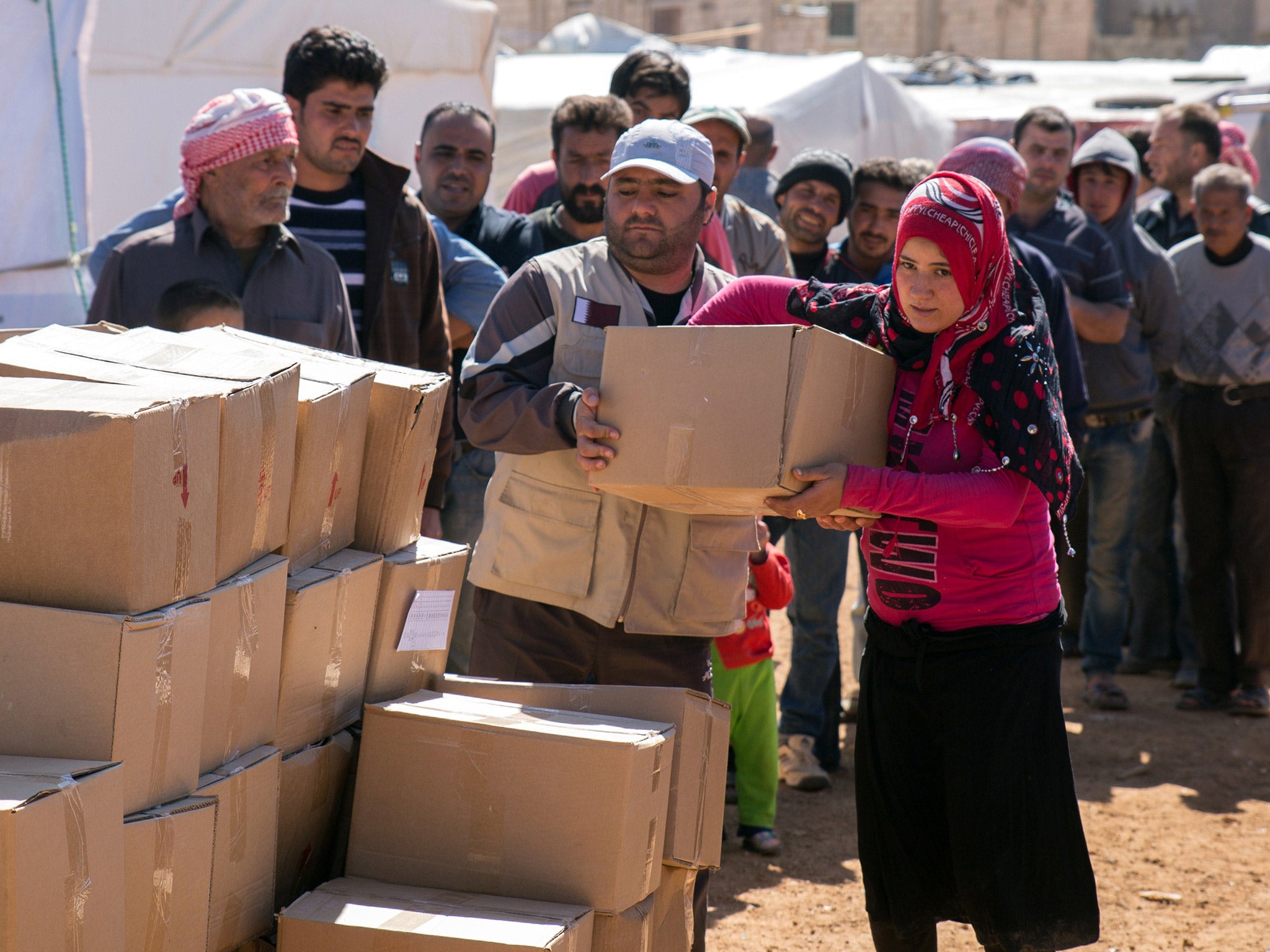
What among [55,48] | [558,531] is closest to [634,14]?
[55,48]

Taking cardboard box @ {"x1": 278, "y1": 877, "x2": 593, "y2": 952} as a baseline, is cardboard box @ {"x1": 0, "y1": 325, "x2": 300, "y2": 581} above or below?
above

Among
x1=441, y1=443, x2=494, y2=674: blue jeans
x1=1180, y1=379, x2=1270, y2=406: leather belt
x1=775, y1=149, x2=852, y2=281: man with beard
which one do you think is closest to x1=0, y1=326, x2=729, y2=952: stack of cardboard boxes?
x1=441, y1=443, x2=494, y2=674: blue jeans

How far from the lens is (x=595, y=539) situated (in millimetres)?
2795

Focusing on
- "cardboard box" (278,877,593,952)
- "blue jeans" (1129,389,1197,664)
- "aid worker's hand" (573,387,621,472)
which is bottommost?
"blue jeans" (1129,389,1197,664)

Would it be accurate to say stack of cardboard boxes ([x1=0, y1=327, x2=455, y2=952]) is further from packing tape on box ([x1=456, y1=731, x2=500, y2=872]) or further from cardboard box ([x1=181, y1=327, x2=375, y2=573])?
packing tape on box ([x1=456, y1=731, x2=500, y2=872])

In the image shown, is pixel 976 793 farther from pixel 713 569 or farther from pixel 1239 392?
pixel 1239 392

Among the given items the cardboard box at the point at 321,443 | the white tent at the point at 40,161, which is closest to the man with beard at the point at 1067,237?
the cardboard box at the point at 321,443

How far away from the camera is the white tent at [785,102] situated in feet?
34.3

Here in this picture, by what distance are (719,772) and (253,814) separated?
3.03ft

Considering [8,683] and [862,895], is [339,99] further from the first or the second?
[862,895]

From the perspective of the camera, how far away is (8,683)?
170cm

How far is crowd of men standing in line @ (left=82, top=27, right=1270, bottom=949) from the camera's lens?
2.84 meters

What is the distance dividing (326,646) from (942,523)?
115 cm

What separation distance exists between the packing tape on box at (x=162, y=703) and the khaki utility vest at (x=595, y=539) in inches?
43.6
